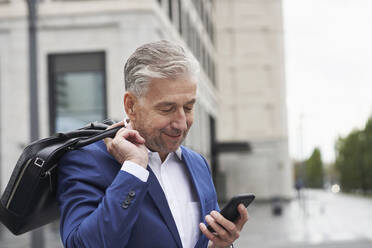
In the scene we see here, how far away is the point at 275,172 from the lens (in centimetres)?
4716

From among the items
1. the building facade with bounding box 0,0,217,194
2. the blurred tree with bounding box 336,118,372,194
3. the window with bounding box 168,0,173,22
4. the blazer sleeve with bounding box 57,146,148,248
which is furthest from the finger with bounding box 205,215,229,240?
the blurred tree with bounding box 336,118,372,194

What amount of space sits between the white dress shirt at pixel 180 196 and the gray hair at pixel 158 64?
295 mm

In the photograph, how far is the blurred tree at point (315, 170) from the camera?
133 m

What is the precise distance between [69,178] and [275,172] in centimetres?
4612

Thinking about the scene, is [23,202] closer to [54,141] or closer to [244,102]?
[54,141]

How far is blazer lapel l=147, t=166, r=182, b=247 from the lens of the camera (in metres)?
1.92

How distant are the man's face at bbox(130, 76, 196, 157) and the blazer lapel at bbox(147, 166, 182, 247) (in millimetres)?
143

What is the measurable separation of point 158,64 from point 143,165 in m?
0.34

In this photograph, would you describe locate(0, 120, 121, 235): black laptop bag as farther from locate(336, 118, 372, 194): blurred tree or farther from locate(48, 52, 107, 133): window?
locate(336, 118, 372, 194): blurred tree

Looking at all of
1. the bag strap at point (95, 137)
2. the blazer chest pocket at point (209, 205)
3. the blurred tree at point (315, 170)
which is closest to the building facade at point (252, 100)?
the blazer chest pocket at point (209, 205)

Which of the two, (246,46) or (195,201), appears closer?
(195,201)

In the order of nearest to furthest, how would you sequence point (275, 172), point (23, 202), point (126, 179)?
point (126, 179)
point (23, 202)
point (275, 172)

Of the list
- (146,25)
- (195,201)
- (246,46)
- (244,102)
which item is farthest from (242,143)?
(195,201)

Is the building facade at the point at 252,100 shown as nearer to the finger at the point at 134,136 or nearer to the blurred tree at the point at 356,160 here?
the blurred tree at the point at 356,160
